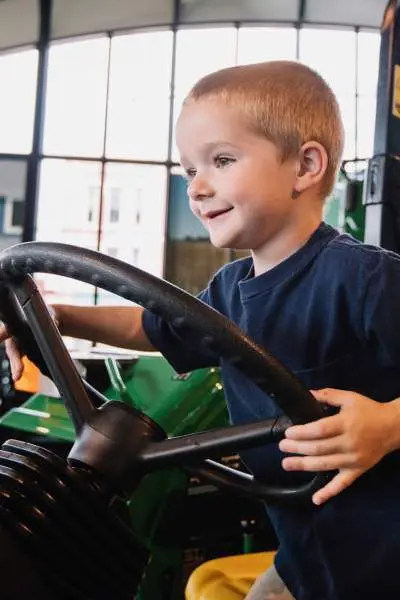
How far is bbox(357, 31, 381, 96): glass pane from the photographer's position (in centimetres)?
736

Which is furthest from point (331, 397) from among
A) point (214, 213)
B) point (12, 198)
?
point (12, 198)

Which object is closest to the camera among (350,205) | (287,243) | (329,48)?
(287,243)

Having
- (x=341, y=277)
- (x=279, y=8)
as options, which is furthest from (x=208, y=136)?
(x=279, y=8)

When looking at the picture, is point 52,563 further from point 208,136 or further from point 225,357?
point 208,136

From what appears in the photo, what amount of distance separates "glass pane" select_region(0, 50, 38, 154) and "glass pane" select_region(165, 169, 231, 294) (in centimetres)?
152

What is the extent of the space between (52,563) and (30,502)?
0.20 feet

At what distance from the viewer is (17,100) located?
276 inches

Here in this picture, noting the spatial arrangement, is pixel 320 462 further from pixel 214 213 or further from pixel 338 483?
pixel 214 213

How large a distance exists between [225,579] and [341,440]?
0.64 meters

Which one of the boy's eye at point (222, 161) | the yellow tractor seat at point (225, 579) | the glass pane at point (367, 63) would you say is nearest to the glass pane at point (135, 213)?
the glass pane at point (367, 63)

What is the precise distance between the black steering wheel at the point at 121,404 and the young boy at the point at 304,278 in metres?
0.12

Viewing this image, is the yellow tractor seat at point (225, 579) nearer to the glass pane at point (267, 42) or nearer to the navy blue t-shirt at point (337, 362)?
the navy blue t-shirt at point (337, 362)

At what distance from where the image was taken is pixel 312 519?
95 cm

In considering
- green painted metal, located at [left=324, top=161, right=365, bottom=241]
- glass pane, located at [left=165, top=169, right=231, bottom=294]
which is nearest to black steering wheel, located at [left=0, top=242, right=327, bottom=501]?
green painted metal, located at [left=324, top=161, right=365, bottom=241]
